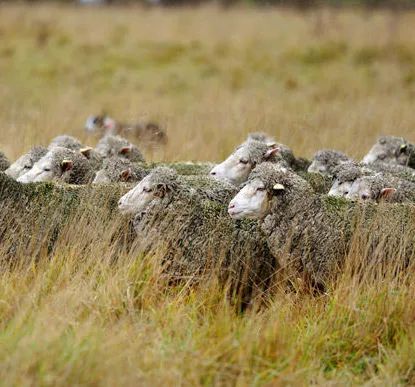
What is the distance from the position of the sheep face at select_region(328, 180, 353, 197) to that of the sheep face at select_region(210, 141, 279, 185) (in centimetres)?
58

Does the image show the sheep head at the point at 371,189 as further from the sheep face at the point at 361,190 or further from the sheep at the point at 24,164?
the sheep at the point at 24,164

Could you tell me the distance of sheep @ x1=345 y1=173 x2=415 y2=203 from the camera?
6.66 meters

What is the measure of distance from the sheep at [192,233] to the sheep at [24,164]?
1.71 meters

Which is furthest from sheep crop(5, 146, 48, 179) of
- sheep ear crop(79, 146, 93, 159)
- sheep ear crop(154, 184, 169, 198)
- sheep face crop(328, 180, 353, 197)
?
sheep face crop(328, 180, 353, 197)

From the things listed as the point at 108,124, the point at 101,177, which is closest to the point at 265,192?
the point at 101,177

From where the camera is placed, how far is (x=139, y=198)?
611 cm

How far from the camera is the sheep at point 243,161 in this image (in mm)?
6930

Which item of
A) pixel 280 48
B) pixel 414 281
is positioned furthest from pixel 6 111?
pixel 280 48

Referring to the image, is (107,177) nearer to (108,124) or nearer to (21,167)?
(21,167)

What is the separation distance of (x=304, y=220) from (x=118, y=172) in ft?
5.71

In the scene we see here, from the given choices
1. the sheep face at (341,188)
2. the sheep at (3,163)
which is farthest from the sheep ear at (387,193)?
the sheep at (3,163)

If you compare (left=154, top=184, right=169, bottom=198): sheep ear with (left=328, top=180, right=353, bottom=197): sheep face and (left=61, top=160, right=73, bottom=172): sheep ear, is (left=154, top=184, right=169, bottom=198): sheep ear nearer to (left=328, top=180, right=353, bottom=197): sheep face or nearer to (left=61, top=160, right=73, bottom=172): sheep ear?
(left=61, top=160, right=73, bottom=172): sheep ear

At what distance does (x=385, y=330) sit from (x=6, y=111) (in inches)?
322

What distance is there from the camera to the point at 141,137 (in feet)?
33.1
